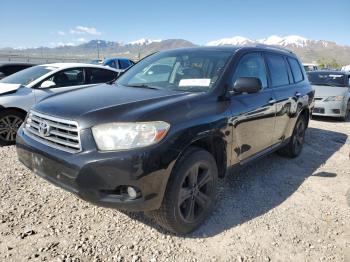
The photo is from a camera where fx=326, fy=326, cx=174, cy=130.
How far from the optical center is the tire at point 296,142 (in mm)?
5492

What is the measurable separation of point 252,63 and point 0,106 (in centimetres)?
423

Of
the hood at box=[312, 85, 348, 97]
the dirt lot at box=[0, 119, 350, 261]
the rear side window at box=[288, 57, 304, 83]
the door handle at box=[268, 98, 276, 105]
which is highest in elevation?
the rear side window at box=[288, 57, 304, 83]

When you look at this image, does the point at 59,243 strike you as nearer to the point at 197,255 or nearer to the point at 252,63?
the point at 197,255

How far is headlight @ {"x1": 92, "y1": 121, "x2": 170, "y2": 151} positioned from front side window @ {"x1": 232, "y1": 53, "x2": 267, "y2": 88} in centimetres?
138

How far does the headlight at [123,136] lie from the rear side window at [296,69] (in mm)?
3553

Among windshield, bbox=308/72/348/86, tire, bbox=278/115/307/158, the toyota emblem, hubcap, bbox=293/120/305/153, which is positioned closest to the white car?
the toyota emblem

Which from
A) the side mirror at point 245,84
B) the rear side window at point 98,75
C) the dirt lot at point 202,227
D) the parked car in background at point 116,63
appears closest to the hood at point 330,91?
the dirt lot at point 202,227

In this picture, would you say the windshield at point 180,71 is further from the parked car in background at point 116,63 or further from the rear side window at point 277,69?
the parked car in background at point 116,63

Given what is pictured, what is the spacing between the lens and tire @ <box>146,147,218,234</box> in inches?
111

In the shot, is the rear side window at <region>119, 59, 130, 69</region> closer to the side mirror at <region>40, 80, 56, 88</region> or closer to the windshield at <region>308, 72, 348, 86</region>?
the windshield at <region>308, 72, 348, 86</region>

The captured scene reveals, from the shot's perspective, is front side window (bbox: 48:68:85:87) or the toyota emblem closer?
the toyota emblem

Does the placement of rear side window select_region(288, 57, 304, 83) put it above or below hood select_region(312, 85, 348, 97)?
above

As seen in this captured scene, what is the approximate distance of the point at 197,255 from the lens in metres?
2.85

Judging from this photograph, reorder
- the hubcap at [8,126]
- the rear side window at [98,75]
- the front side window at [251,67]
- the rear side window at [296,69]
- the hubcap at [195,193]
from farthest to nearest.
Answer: the rear side window at [98,75]
the hubcap at [8,126]
the rear side window at [296,69]
the front side window at [251,67]
the hubcap at [195,193]
